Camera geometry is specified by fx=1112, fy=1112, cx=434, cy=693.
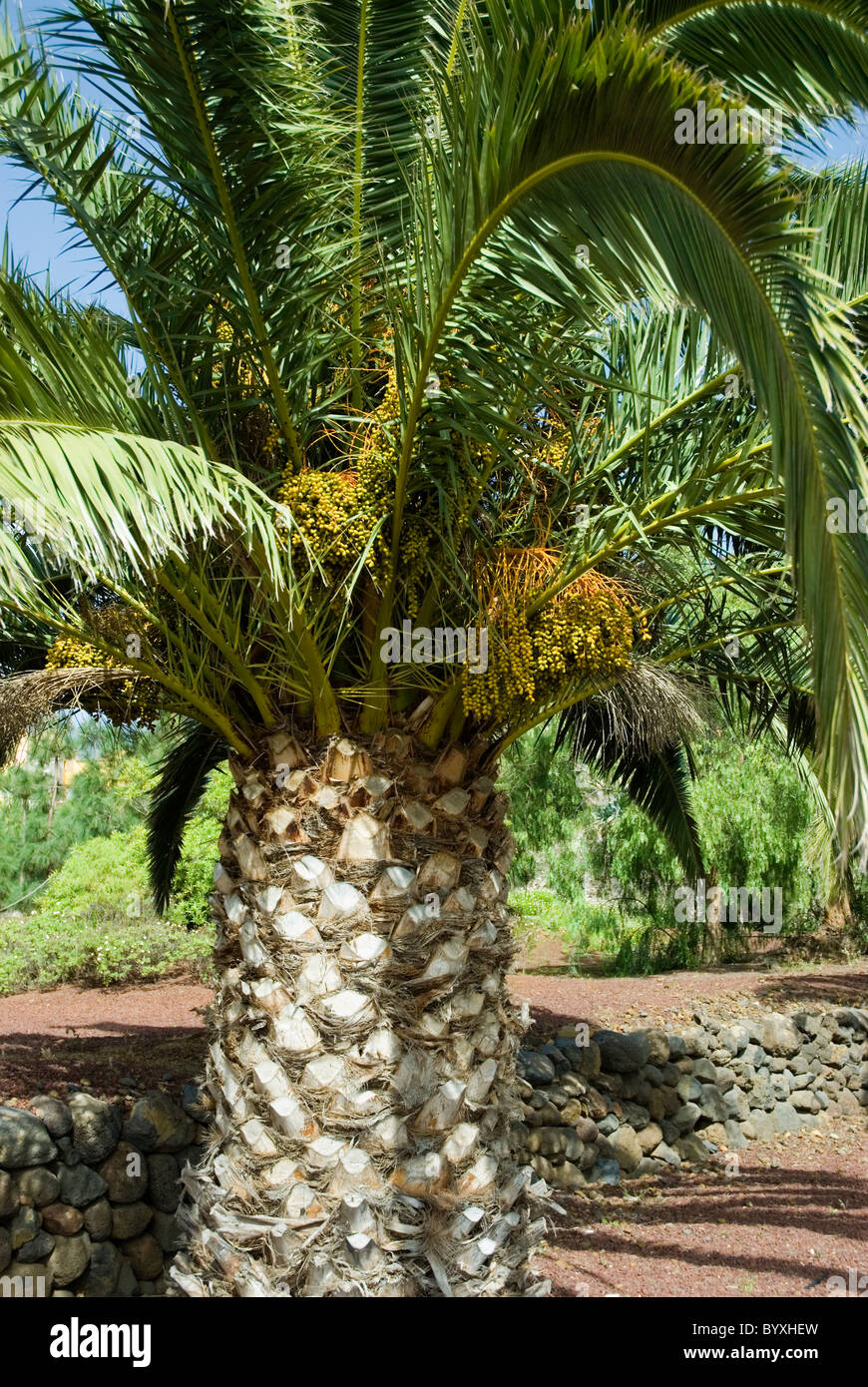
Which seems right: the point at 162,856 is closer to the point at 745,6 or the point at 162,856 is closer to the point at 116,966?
the point at 116,966

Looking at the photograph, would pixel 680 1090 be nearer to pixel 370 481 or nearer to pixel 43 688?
pixel 43 688

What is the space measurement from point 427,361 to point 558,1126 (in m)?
6.66

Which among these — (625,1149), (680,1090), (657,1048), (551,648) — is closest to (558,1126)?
(625,1149)

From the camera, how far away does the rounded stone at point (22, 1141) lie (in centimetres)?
521

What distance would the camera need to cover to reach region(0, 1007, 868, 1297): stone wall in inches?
210

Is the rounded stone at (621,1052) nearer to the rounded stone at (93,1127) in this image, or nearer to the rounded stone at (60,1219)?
the rounded stone at (93,1127)

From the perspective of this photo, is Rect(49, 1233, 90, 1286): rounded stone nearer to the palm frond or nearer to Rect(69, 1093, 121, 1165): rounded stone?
Rect(69, 1093, 121, 1165): rounded stone

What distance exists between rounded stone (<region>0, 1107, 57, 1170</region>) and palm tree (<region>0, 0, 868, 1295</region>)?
1.06m

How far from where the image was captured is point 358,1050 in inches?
168

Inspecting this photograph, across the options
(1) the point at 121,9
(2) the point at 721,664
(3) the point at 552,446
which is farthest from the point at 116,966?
(1) the point at 121,9

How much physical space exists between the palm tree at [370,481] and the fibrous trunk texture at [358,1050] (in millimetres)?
14

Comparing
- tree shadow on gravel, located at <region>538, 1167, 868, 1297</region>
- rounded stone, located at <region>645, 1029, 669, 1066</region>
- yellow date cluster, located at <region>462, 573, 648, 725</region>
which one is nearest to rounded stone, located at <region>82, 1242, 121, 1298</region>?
tree shadow on gravel, located at <region>538, 1167, 868, 1297</region>

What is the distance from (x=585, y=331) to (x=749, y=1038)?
8.93m

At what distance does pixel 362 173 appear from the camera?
4340 mm
